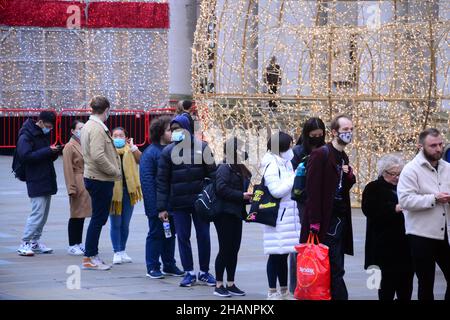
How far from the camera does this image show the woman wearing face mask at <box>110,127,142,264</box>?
Result: 12.2 m

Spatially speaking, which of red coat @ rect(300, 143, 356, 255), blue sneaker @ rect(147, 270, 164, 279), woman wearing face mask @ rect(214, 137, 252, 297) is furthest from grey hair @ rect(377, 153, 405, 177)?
blue sneaker @ rect(147, 270, 164, 279)

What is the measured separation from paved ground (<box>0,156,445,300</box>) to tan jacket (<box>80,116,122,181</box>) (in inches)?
38.9

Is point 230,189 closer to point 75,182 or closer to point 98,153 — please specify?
point 98,153

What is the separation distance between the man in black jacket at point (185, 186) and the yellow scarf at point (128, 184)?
143cm

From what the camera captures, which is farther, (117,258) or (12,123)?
(12,123)

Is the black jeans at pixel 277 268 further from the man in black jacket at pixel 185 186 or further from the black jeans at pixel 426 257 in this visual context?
the black jeans at pixel 426 257

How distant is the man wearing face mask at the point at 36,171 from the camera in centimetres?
1267

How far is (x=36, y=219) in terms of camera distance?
12.7 meters

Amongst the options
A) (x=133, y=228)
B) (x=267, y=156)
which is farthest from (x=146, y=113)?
(x=267, y=156)

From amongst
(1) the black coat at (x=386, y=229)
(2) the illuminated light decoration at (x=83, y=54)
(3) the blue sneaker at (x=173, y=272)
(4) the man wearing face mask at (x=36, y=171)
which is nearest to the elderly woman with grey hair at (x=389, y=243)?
(1) the black coat at (x=386, y=229)

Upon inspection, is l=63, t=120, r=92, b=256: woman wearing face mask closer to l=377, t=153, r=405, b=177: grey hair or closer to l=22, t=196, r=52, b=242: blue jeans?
l=22, t=196, r=52, b=242: blue jeans

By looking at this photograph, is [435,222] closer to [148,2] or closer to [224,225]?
[224,225]

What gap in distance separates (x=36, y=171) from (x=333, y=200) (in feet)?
15.9

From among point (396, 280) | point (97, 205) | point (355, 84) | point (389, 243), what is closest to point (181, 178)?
point (97, 205)
